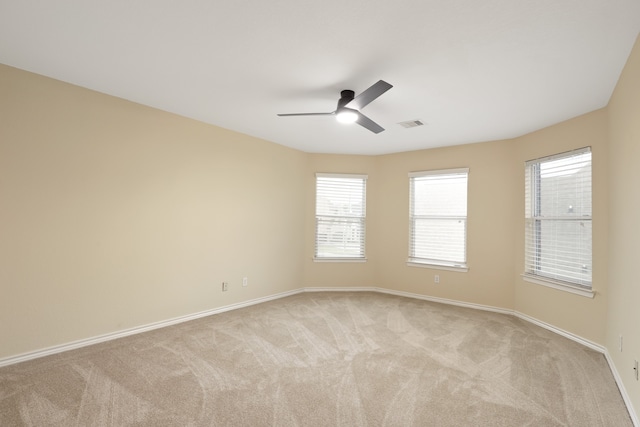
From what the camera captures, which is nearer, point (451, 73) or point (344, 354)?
point (451, 73)

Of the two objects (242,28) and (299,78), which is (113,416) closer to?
(242,28)

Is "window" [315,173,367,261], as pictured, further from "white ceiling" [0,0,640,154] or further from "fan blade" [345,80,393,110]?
"fan blade" [345,80,393,110]

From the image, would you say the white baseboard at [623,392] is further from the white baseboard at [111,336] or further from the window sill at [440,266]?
the white baseboard at [111,336]

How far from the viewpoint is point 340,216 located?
5875 mm

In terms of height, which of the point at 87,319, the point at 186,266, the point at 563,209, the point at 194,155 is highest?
the point at 194,155

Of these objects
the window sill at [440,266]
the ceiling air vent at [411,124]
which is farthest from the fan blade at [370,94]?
the window sill at [440,266]

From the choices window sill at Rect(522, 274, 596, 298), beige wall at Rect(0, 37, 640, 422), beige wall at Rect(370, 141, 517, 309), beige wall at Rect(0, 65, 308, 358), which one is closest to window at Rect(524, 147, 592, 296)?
window sill at Rect(522, 274, 596, 298)

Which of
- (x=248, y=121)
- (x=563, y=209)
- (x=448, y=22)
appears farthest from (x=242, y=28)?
(x=563, y=209)

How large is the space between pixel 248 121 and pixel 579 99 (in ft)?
11.9

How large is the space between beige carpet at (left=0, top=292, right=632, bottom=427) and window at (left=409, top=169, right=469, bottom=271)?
1.48 meters

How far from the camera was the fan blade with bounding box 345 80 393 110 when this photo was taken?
2.42m

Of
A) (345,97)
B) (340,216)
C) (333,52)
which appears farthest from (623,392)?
(340,216)

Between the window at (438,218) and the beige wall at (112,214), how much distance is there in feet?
8.57

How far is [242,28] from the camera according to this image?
216 centimetres
